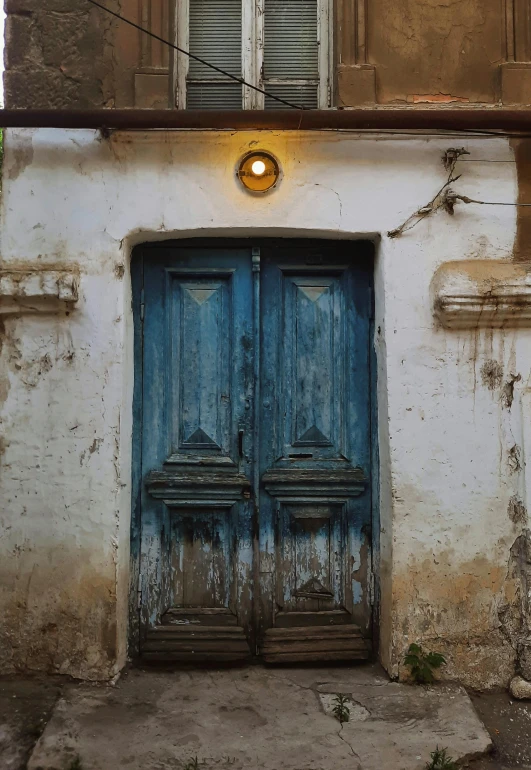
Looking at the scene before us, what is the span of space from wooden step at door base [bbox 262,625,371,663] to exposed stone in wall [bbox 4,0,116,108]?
3321 millimetres

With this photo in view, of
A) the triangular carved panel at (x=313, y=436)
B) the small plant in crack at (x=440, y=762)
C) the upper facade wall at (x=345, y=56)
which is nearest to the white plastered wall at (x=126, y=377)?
the upper facade wall at (x=345, y=56)

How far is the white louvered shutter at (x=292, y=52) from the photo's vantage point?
3.99 meters

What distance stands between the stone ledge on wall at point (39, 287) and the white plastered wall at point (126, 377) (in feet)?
0.30

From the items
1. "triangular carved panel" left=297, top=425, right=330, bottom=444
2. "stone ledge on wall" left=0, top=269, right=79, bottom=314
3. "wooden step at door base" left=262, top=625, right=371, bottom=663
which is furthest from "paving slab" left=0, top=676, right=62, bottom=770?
"stone ledge on wall" left=0, top=269, right=79, bottom=314

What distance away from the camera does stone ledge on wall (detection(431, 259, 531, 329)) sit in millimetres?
3590

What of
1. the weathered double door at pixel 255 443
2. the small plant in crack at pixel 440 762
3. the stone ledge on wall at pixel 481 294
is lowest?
the small plant in crack at pixel 440 762

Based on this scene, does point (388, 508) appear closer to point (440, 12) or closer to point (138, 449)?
point (138, 449)

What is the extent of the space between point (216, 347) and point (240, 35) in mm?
1937

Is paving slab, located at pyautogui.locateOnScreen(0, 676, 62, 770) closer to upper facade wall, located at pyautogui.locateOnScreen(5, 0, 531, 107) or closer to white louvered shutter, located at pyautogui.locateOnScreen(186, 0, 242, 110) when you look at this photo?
upper facade wall, located at pyautogui.locateOnScreen(5, 0, 531, 107)

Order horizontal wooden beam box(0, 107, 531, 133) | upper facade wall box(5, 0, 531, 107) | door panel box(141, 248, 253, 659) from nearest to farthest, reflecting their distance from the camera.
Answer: horizontal wooden beam box(0, 107, 531, 133) < upper facade wall box(5, 0, 531, 107) < door panel box(141, 248, 253, 659)

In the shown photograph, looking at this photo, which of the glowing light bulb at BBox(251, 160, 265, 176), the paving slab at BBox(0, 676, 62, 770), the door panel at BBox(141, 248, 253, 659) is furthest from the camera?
the door panel at BBox(141, 248, 253, 659)

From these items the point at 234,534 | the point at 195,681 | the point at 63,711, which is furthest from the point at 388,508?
the point at 63,711

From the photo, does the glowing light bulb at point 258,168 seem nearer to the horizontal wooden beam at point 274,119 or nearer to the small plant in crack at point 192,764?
the horizontal wooden beam at point 274,119

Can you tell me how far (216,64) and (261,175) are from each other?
0.87 m
